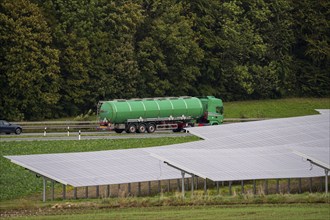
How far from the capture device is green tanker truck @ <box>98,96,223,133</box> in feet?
298

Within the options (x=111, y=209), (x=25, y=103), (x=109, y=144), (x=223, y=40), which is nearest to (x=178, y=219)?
(x=111, y=209)

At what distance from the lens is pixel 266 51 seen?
371 ft

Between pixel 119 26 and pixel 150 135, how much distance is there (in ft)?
51.6

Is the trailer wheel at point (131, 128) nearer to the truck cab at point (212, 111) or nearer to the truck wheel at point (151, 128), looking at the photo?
the truck wheel at point (151, 128)

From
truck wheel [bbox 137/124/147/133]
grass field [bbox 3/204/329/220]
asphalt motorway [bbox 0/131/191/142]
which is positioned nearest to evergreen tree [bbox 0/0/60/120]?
asphalt motorway [bbox 0/131/191/142]

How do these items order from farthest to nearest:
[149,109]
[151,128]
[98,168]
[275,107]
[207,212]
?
[275,107] < [151,128] < [149,109] < [98,168] < [207,212]

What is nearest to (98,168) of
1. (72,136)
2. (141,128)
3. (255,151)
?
(255,151)

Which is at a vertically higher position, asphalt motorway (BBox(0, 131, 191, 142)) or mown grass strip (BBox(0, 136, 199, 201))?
asphalt motorway (BBox(0, 131, 191, 142))

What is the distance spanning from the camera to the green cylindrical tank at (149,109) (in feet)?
297

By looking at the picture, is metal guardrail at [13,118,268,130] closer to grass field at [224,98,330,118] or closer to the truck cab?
the truck cab

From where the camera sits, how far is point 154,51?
10400cm

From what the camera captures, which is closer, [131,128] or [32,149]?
[32,149]

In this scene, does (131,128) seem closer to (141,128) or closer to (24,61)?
(141,128)

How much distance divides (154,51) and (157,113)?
40.1ft
